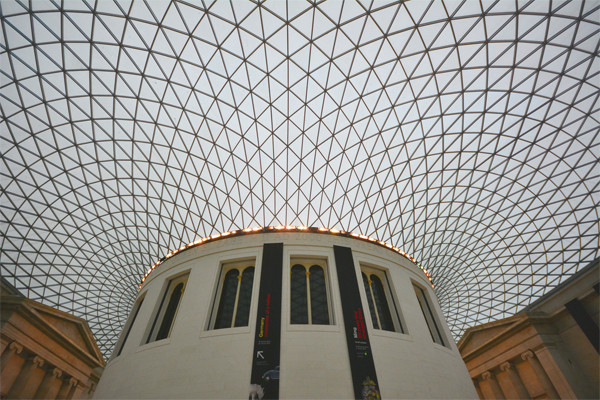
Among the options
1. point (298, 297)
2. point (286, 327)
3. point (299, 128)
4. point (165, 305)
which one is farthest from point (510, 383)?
point (165, 305)

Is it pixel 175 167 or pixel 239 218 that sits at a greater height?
pixel 175 167

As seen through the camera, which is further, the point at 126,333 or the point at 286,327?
the point at 126,333

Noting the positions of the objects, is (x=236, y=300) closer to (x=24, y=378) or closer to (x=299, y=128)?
(x=299, y=128)

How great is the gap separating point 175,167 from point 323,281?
17.0 meters

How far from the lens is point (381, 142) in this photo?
25828mm

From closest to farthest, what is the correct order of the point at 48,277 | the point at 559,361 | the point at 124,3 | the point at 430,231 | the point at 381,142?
the point at 124,3, the point at 559,361, the point at 381,142, the point at 430,231, the point at 48,277

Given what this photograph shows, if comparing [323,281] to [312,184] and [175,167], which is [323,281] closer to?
[312,184]

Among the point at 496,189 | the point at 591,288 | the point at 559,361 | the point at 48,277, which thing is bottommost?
the point at 559,361

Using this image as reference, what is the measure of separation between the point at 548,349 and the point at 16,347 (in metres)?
42.4

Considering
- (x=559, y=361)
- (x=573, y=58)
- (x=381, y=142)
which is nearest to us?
(x=573, y=58)

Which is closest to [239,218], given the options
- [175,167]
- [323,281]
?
[175,167]

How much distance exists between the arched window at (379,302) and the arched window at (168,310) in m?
13.7

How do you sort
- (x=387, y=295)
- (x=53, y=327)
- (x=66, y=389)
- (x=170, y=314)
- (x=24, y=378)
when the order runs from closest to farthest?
(x=170, y=314)
(x=387, y=295)
(x=24, y=378)
(x=53, y=327)
(x=66, y=389)

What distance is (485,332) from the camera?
1227 inches
